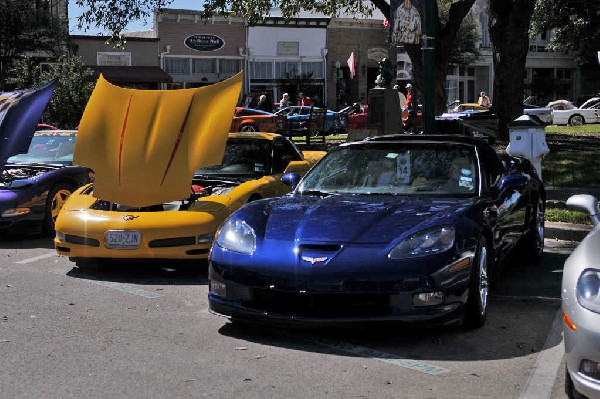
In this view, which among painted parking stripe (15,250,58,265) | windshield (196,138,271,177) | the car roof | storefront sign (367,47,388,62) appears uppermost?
storefront sign (367,47,388,62)

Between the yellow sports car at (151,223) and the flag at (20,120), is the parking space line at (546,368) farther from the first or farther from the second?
the flag at (20,120)

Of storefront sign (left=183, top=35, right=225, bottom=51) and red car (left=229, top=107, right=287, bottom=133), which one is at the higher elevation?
storefront sign (left=183, top=35, right=225, bottom=51)

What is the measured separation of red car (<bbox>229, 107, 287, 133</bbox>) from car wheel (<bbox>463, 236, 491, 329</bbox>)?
66.3ft

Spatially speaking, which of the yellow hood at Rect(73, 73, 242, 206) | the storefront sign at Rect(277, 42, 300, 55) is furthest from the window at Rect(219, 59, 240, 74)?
the yellow hood at Rect(73, 73, 242, 206)

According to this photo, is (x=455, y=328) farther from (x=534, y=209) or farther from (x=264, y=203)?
(x=534, y=209)

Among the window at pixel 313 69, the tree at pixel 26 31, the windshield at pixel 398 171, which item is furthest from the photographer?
the window at pixel 313 69

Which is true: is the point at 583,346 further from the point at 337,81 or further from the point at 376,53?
the point at 376,53

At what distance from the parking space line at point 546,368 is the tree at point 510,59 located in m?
12.0

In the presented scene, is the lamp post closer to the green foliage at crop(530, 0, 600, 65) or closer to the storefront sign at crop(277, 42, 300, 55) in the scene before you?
the storefront sign at crop(277, 42, 300, 55)

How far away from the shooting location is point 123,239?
7.34 meters

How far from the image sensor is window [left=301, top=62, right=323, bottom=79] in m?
47.3

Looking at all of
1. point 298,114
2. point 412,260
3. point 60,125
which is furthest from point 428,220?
point 298,114

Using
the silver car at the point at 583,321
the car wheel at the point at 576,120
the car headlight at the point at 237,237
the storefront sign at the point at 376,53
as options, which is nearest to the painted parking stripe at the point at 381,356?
the car headlight at the point at 237,237

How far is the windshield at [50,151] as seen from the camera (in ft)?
35.4
